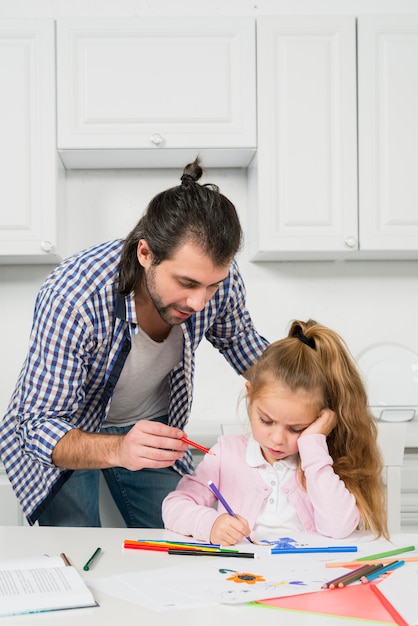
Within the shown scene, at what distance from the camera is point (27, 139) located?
104 inches

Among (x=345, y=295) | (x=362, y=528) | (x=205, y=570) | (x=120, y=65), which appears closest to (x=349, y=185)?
(x=345, y=295)

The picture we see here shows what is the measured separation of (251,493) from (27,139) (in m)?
1.58

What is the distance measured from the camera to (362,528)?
1.53 metres

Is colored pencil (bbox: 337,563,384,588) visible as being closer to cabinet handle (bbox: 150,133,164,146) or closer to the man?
the man

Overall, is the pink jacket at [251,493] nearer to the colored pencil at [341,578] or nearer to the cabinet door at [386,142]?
the colored pencil at [341,578]

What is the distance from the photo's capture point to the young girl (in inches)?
60.9

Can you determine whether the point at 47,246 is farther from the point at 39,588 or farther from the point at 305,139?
the point at 39,588

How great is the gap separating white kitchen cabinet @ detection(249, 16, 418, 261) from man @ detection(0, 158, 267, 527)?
0.83 m

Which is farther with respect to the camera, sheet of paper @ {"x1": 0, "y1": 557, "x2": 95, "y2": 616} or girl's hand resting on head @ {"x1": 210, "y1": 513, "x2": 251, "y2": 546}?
girl's hand resting on head @ {"x1": 210, "y1": 513, "x2": 251, "y2": 546}

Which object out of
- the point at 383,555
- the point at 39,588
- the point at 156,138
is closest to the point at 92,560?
the point at 39,588

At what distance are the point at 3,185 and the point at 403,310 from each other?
1580mm

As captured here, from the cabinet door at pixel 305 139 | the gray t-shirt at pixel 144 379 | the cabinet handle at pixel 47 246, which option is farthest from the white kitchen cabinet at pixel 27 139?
the gray t-shirt at pixel 144 379

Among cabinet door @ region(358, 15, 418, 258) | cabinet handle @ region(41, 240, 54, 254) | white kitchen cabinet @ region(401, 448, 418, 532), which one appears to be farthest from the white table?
cabinet door @ region(358, 15, 418, 258)

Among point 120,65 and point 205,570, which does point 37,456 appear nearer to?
point 205,570
